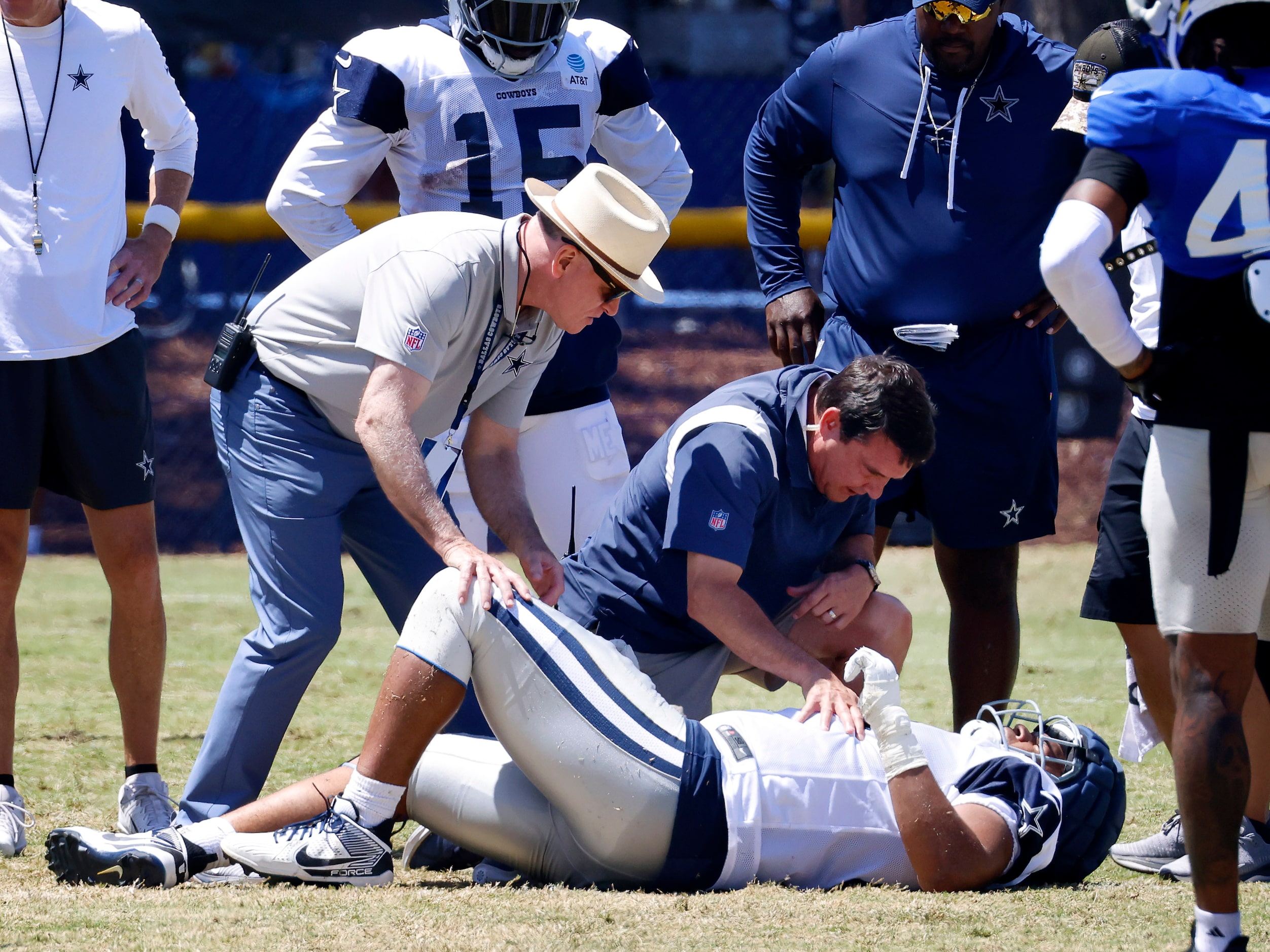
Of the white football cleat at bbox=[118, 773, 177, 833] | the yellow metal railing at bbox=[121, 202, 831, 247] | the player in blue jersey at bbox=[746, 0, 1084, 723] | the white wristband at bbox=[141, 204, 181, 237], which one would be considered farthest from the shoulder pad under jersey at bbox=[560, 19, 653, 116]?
the yellow metal railing at bbox=[121, 202, 831, 247]

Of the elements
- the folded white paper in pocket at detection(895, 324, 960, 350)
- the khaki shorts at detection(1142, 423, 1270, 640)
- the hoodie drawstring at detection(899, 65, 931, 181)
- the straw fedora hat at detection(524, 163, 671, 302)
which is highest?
the hoodie drawstring at detection(899, 65, 931, 181)

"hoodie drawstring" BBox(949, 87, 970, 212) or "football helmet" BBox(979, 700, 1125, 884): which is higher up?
"hoodie drawstring" BBox(949, 87, 970, 212)

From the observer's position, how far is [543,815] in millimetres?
3541

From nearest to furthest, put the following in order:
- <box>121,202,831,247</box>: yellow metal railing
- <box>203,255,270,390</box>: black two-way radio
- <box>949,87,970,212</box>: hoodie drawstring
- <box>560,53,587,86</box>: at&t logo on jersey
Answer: <box>203,255,270,390</box>: black two-way radio
<box>949,87,970,212</box>: hoodie drawstring
<box>560,53,587,86</box>: at&t logo on jersey
<box>121,202,831,247</box>: yellow metal railing

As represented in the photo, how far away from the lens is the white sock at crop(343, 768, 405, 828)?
345 cm

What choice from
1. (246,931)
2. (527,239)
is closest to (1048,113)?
(527,239)

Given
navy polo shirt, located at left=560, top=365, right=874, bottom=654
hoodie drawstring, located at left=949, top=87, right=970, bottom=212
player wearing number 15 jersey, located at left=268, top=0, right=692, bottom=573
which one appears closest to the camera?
navy polo shirt, located at left=560, top=365, right=874, bottom=654

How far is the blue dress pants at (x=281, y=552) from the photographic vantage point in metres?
3.85

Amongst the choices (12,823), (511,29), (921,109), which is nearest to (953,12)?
(921,109)

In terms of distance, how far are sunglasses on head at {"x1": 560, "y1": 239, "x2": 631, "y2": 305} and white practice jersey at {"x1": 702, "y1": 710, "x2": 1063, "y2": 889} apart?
3.25 ft

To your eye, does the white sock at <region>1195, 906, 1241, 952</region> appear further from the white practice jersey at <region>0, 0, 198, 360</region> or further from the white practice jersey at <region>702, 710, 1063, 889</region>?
the white practice jersey at <region>0, 0, 198, 360</region>

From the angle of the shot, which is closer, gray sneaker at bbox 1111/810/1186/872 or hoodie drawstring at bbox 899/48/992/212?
gray sneaker at bbox 1111/810/1186/872

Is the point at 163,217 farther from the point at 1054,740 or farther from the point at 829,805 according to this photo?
the point at 1054,740

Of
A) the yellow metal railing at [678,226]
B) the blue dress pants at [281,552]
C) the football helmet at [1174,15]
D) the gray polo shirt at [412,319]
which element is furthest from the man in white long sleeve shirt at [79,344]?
the yellow metal railing at [678,226]
